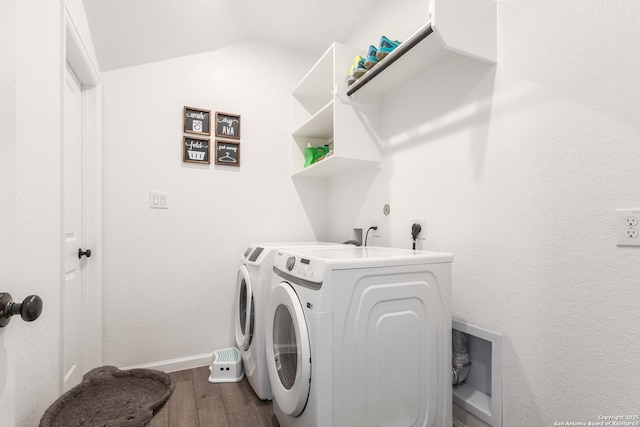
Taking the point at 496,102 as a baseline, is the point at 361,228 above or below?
below

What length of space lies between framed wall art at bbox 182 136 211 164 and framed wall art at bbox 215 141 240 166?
81 millimetres

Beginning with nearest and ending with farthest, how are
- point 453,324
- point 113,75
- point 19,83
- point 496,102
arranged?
point 19,83
point 496,102
point 453,324
point 113,75

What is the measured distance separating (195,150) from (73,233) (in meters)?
0.93

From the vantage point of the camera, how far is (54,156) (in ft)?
3.84

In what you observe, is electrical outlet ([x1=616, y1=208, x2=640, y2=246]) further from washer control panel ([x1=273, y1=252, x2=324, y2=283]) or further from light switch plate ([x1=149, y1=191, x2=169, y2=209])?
light switch plate ([x1=149, y1=191, x2=169, y2=209])

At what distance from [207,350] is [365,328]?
1.64 m

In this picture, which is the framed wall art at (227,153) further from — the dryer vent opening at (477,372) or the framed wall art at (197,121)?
the dryer vent opening at (477,372)

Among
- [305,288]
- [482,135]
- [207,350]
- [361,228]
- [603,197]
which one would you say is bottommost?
[207,350]

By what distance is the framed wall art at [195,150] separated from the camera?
2176 mm

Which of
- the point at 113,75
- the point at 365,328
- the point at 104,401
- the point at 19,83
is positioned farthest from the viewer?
the point at 113,75

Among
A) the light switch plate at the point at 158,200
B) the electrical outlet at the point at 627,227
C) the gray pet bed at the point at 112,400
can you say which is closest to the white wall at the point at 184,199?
the light switch plate at the point at 158,200

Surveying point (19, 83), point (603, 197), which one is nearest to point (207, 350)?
point (19, 83)

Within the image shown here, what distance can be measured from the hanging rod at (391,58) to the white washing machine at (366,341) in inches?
37.9

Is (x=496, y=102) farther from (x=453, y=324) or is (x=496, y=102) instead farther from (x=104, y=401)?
(x=104, y=401)
